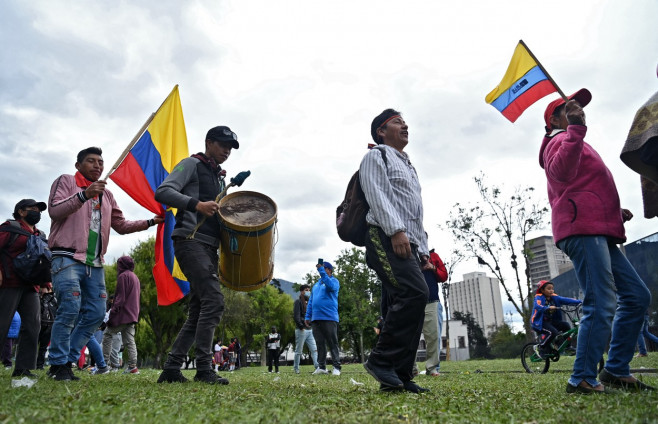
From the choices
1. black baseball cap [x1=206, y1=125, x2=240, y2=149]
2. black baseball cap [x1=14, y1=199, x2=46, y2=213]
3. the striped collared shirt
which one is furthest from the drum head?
black baseball cap [x1=14, y1=199, x2=46, y2=213]

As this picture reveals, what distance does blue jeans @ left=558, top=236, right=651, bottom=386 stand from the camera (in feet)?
12.3

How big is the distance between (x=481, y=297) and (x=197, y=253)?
575 feet

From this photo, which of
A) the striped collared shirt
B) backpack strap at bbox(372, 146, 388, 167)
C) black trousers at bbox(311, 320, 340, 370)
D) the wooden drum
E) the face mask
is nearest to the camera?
the striped collared shirt

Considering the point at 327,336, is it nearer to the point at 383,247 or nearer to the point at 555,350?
the point at 555,350

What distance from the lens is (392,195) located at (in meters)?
4.35

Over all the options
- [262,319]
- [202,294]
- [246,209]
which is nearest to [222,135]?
[246,209]

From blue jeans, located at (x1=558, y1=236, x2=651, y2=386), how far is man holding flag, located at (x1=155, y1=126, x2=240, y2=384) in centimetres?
333

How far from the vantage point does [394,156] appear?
15.1 feet

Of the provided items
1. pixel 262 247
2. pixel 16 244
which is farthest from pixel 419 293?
pixel 16 244

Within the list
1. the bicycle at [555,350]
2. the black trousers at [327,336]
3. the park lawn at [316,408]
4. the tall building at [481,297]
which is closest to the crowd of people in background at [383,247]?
the park lawn at [316,408]

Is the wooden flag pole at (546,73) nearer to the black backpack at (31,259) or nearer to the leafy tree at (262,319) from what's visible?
the black backpack at (31,259)

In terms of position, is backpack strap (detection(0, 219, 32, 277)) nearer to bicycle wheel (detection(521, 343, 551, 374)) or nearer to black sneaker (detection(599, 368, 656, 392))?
black sneaker (detection(599, 368, 656, 392))

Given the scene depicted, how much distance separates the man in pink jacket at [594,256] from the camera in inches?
149

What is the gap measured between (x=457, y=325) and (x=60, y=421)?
90404 mm
